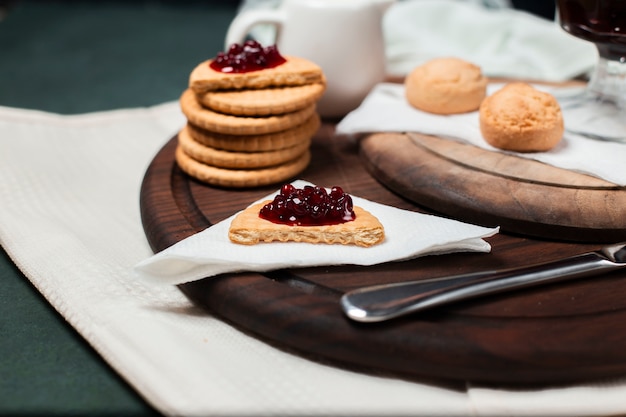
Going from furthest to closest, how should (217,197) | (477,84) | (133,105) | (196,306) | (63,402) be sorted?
(133,105) < (477,84) < (217,197) < (196,306) < (63,402)

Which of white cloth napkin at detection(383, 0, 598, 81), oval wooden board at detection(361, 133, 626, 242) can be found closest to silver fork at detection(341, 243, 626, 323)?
oval wooden board at detection(361, 133, 626, 242)

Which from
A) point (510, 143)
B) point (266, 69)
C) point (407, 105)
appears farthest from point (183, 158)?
point (510, 143)

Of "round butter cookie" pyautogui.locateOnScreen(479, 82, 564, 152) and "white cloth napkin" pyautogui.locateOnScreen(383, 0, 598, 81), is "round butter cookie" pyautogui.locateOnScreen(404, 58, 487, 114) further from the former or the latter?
"white cloth napkin" pyautogui.locateOnScreen(383, 0, 598, 81)

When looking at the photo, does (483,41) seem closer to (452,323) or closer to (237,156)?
(237,156)

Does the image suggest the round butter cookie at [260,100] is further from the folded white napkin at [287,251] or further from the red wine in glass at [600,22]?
the red wine in glass at [600,22]

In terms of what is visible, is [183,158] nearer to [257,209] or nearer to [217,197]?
[217,197]

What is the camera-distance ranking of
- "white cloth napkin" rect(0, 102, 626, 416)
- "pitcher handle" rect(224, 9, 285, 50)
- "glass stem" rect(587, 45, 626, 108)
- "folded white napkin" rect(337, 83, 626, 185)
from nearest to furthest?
"white cloth napkin" rect(0, 102, 626, 416) → "folded white napkin" rect(337, 83, 626, 185) → "glass stem" rect(587, 45, 626, 108) → "pitcher handle" rect(224, 9, 285, 50)
